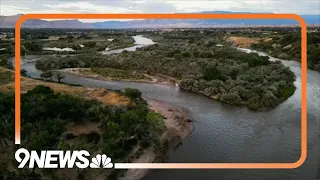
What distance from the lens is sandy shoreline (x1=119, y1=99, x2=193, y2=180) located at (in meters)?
13.0

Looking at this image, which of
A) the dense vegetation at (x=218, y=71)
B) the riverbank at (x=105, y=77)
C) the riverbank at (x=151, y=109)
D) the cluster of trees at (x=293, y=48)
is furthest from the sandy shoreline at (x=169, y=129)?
the cluster of trees at (x=293, y=48)

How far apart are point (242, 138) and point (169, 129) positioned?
342 centimetres

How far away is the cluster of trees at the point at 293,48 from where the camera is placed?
38.4m

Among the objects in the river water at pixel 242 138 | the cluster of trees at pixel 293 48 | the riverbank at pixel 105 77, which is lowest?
the river water at pixel 242 138

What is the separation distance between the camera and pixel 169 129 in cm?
1736

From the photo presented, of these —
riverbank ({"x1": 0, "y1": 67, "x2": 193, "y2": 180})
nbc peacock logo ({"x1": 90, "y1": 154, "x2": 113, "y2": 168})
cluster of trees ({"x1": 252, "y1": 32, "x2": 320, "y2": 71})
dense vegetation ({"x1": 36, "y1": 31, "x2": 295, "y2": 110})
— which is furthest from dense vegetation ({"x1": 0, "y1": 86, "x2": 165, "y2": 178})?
cluster of trees ({"x1": 252, "y1": 32, "x2": 320, "y2": 71})

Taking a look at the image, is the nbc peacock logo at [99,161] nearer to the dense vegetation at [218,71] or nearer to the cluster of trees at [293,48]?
the dense vegetation at [218,71]

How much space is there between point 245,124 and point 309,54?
79.0ft

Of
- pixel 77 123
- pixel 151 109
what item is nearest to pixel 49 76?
pixel 151 109

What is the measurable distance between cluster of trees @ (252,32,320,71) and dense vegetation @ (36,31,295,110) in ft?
22.8

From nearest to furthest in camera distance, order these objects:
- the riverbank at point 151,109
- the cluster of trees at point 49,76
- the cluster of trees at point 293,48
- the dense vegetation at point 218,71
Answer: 1. the riverbank at point 151,109
2. the dense vegetation at point 218,71
3. the cluster of trees at point 49,76
4. the cluster of trees at point 293,48

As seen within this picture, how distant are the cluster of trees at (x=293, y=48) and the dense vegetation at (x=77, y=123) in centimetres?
2716

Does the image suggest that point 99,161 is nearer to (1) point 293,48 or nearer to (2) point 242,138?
(2) point 242,138

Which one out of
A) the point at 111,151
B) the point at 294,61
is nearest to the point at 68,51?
the point at 294,61
